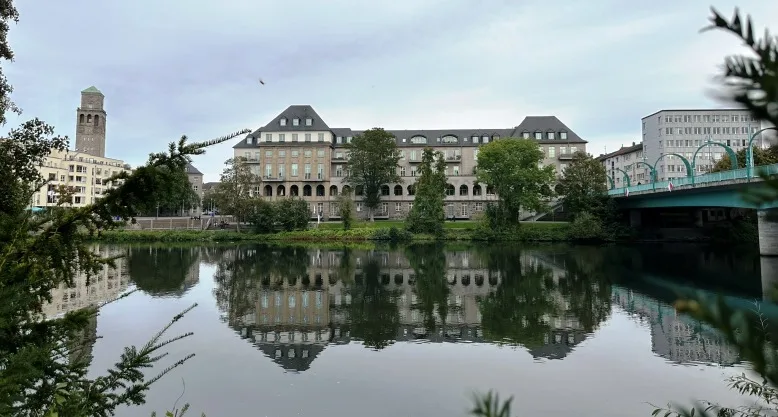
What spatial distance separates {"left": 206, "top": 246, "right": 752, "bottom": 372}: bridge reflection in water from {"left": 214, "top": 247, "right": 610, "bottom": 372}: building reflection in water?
0.04 metres

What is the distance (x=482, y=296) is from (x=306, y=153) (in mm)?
61529

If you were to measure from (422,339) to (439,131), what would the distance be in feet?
237

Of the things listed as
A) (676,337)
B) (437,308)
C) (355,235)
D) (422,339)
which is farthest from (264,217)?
(676,337)

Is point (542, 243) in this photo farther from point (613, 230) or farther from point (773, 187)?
point (773, 187)

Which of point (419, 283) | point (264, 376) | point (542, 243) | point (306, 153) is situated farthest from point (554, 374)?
point (306, 153)

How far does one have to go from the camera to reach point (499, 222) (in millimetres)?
60938

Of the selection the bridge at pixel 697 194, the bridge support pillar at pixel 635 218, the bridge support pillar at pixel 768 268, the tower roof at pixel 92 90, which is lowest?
the bridge support pillar at pixel 768 268

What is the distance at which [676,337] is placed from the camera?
604 inches

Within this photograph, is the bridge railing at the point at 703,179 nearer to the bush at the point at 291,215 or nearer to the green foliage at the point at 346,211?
the green foliage at the point at 346,211

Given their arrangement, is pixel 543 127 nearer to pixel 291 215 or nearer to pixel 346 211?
pixel 346 211

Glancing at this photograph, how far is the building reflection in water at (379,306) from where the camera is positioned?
50.3 ft

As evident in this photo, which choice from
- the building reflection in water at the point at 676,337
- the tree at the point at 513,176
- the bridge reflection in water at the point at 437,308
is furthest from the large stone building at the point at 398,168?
the building reflection in water at the point at 676,337

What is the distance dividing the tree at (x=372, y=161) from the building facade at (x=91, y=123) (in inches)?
2742

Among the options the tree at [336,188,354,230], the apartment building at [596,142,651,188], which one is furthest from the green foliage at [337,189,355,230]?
the apartment building at [596,142,651,188]
